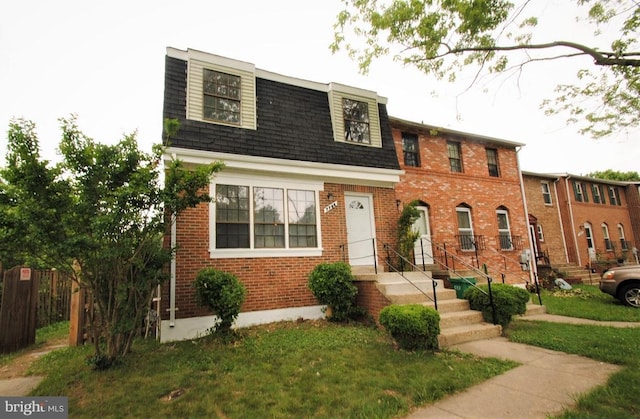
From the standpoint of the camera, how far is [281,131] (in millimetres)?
8406

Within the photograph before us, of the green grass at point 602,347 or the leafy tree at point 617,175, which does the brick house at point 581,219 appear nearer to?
the green grass at point 602,347

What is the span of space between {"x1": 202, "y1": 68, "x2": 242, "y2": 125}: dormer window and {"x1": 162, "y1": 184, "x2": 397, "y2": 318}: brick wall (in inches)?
96.7

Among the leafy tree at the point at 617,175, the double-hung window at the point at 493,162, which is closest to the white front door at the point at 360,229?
the double-hung window at the point at 493,162

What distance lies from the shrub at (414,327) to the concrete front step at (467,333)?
36 centimetres

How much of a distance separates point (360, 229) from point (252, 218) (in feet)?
10.9

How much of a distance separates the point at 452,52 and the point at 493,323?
585cm

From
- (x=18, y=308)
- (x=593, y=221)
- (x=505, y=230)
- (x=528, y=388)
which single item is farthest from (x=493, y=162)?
(x=18, y=308)

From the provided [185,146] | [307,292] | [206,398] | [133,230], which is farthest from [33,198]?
[307,292]

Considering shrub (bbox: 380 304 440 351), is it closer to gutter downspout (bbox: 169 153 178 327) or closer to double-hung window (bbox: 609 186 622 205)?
gutter downspout (bbox: 169 153 178 327)

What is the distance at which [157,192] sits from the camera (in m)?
4.98

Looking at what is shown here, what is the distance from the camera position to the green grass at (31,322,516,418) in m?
3.39

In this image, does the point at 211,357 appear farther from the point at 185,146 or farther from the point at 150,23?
the point at 150,23

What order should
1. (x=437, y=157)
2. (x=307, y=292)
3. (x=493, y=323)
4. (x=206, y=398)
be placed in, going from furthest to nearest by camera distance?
(x=437, y=157) < (x=307, y=292) < (x=493, y=323) < (x=206, y=398)

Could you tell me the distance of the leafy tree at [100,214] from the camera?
4.26 meters
